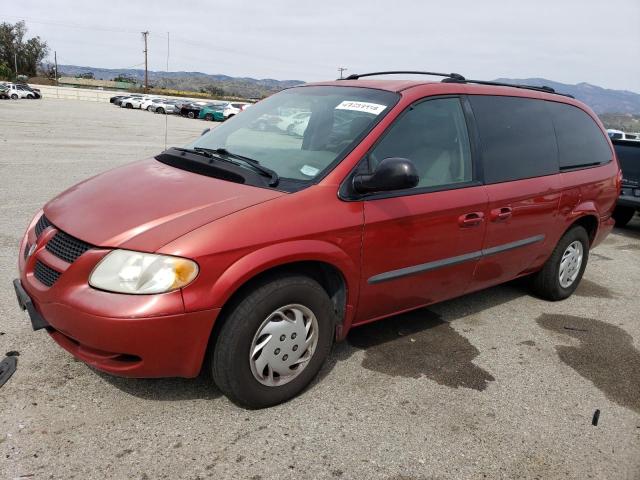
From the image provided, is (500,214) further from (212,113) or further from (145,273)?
(212,113)

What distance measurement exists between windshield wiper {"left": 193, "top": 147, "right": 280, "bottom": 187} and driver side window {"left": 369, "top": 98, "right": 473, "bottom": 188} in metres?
0.57

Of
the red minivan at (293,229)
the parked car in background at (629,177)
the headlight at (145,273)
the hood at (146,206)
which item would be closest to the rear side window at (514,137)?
the red minivan at (293,229)

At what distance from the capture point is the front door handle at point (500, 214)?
370cm

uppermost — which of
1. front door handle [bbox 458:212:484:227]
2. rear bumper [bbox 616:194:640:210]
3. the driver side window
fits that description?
the driver side window

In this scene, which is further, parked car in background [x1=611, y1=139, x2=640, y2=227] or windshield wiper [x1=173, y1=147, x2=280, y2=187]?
parked car in background [x1=611, y1=139, x2=640, y2=227]

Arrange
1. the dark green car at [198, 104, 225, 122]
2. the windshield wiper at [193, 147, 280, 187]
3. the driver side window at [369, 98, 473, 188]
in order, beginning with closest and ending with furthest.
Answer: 1. the windshield wiper at [193, 147, 280, 187]
2. the driver side window at [369, 98, 473, 188]
3. the dark green car at [198, 104, 225, 122]

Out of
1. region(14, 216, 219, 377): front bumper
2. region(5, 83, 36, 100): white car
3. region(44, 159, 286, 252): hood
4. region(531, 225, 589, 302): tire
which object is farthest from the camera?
region(5, 83, 36, 100): white car

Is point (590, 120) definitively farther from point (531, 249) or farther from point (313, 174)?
point (313, 174)

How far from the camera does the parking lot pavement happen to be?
7.92 feet

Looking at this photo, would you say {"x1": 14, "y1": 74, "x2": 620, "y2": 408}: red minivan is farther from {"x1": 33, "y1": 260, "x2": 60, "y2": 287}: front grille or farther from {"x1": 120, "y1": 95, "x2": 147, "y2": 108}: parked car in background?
{"x1": 120, "y1": 95, "x2": 147, "y2": 108}: parked car in background

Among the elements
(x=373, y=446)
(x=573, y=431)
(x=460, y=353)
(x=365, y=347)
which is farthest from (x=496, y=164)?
(x=373, y=446)

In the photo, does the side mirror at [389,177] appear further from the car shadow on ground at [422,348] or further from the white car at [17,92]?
the white car at [17,92]

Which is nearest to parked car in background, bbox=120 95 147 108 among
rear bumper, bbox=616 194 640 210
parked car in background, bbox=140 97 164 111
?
parked car in background, bbox=140 97 164 111

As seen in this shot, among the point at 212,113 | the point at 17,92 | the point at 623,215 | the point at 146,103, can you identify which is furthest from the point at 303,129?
the point at 17,92
